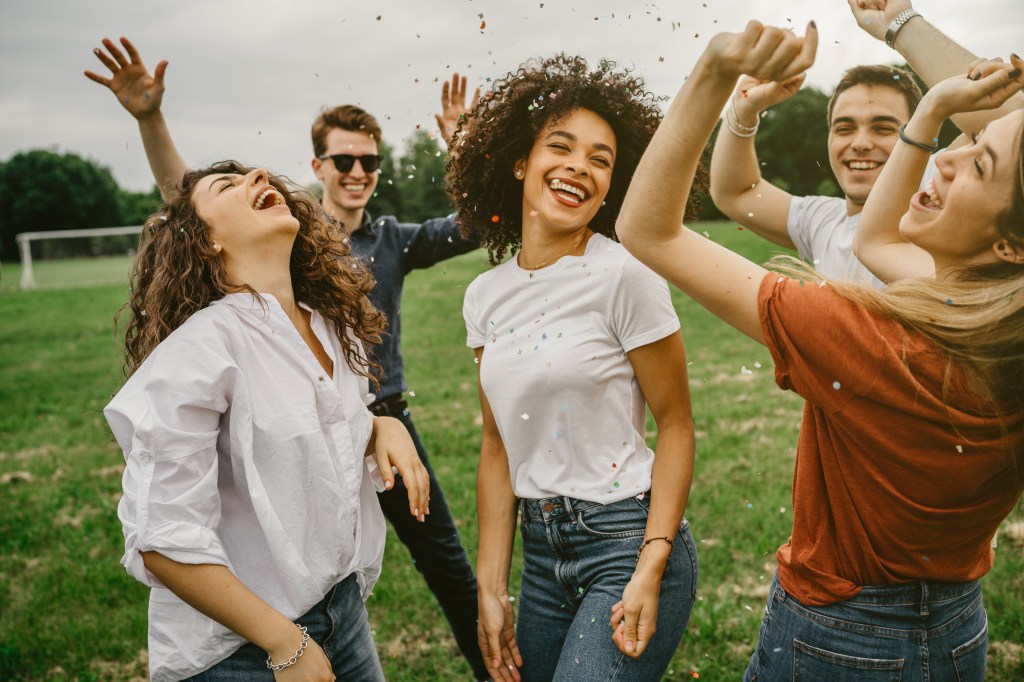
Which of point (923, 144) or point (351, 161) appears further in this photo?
point (351, 161)

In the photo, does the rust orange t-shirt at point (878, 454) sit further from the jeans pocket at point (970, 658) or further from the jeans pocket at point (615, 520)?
the jeans pocket at point (615, 520)

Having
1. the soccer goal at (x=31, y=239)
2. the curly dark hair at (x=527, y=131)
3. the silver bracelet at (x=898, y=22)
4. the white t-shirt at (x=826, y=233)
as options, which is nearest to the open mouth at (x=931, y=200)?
the silver bracelet at (x=898, y=22)

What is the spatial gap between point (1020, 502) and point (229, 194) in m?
2.39

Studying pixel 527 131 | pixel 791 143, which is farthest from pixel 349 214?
pixel 791 143

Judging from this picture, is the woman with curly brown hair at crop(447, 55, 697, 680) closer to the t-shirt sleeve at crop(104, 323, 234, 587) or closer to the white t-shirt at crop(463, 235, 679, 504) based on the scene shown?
the white t-shirt at crop(463, 235, 679, 504)

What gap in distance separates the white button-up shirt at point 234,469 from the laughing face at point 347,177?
2219 millimetres

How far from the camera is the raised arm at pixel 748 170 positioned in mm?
2143

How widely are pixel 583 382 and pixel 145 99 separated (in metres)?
2.09

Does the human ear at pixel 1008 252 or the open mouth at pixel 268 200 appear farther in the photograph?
the open mouth at pixel 268 200

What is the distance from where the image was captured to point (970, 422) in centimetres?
160

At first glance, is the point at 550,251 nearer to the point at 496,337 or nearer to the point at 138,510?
the point at 496,337

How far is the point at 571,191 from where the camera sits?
2.63 meters

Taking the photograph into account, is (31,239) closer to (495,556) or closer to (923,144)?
(495,556)

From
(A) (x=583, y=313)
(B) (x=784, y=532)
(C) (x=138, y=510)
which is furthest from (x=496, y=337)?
(B) (x=784, y=532)
